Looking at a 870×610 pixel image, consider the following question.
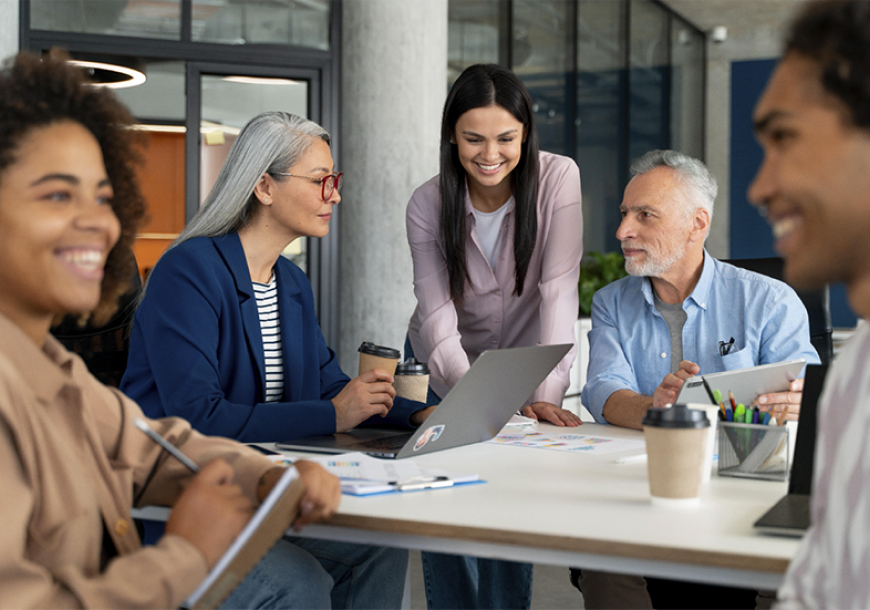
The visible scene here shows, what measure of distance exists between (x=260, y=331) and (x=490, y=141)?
887mm

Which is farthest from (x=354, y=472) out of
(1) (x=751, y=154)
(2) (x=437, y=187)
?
(1) (x=751, y=154)

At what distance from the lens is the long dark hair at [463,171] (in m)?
2.52

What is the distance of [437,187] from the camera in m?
2.73

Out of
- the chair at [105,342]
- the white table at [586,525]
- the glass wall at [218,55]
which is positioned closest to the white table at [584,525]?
the white table at [586,525]

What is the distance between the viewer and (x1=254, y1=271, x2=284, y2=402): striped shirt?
208 cm

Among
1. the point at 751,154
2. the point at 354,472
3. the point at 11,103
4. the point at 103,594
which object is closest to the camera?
the point at 103,594

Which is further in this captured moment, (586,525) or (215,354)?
(215,354)

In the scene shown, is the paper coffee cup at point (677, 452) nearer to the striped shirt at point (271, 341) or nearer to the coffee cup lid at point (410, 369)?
the coffee cup lid at point (410, 369)

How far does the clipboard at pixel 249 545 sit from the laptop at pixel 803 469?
59 cm

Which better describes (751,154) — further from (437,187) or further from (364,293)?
(437,187)

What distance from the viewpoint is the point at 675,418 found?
4.18 ft

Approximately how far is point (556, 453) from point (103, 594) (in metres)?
0.97

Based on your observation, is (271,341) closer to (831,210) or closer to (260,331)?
→ (260,331)

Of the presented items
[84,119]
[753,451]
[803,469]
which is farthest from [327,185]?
[803,469]
